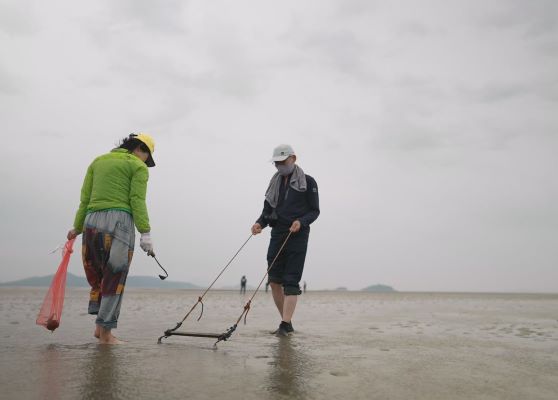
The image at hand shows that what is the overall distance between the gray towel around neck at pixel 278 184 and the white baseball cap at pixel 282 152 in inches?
9.9

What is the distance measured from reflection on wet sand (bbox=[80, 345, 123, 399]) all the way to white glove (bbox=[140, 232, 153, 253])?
3.16 feet

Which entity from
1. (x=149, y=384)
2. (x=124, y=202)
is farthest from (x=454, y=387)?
(x=124, y=202)

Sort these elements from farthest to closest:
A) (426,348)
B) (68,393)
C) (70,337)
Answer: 1. (70,337)
2. (426,348)
3. (68,393)

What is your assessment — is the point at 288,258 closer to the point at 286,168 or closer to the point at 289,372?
the point at 286,168

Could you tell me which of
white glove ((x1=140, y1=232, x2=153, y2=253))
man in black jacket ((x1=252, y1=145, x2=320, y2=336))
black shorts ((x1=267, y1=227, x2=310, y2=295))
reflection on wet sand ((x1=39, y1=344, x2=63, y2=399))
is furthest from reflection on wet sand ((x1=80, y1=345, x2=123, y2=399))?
man in black jacket ((x1=252, y1=145, x2=320, y2=336))

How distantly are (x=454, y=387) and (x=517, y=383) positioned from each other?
444mm

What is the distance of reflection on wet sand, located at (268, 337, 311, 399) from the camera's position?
2.22 m

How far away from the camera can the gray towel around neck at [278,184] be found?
17.9ft

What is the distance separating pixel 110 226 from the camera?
3.89 m

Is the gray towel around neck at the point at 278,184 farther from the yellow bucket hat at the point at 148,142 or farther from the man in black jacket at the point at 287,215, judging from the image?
the yellow bucket hat at the point at 148,142

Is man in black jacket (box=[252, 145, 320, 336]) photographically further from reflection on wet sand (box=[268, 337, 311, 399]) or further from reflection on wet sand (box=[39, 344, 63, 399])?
reflection on wet sand (box=[39, 344, 63, 399])

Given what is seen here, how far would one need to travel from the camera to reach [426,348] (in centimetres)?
392

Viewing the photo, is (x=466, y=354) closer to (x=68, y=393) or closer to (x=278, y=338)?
(x=278, y=338)

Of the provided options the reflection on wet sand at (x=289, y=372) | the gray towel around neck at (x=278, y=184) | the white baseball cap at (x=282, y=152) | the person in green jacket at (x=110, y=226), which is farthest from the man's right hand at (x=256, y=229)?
the reflection on wet sand at (x=289, y=372)
